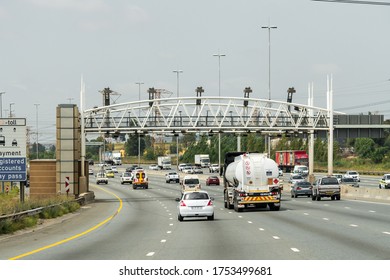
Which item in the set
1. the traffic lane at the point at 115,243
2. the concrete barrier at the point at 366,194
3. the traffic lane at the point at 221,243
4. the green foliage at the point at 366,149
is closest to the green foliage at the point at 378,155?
the green foliage at the point at 366,149

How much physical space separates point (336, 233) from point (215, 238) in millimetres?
4510

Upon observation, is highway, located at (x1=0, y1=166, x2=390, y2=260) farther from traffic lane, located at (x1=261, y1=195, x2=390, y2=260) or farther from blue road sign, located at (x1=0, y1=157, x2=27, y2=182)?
blue road sign, located at (x1=0, y1=157, x2=27, y2=182)

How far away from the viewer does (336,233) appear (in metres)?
28.5

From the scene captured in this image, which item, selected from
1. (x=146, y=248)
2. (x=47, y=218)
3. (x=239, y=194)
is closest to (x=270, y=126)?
(x=239, y=194)

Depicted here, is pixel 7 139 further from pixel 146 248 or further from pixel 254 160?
pixel 146 248

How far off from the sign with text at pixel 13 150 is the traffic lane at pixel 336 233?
13291 millimetres

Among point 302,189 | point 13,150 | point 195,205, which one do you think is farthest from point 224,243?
point 302,189

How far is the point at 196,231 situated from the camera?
3159cm

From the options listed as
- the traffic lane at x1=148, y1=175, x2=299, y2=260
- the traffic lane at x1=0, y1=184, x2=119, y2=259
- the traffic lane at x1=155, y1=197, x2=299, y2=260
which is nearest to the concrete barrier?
the traffic lane at x1=0, y1=184, x2=119, y2=259

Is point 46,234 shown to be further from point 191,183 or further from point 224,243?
point 191,183

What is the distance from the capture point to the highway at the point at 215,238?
21062mm

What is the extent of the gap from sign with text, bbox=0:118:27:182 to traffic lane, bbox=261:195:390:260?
13.3 m

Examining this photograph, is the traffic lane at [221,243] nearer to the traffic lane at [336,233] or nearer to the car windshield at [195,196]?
the traffic lane at [336,233]

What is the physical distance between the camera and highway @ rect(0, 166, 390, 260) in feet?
69.1
